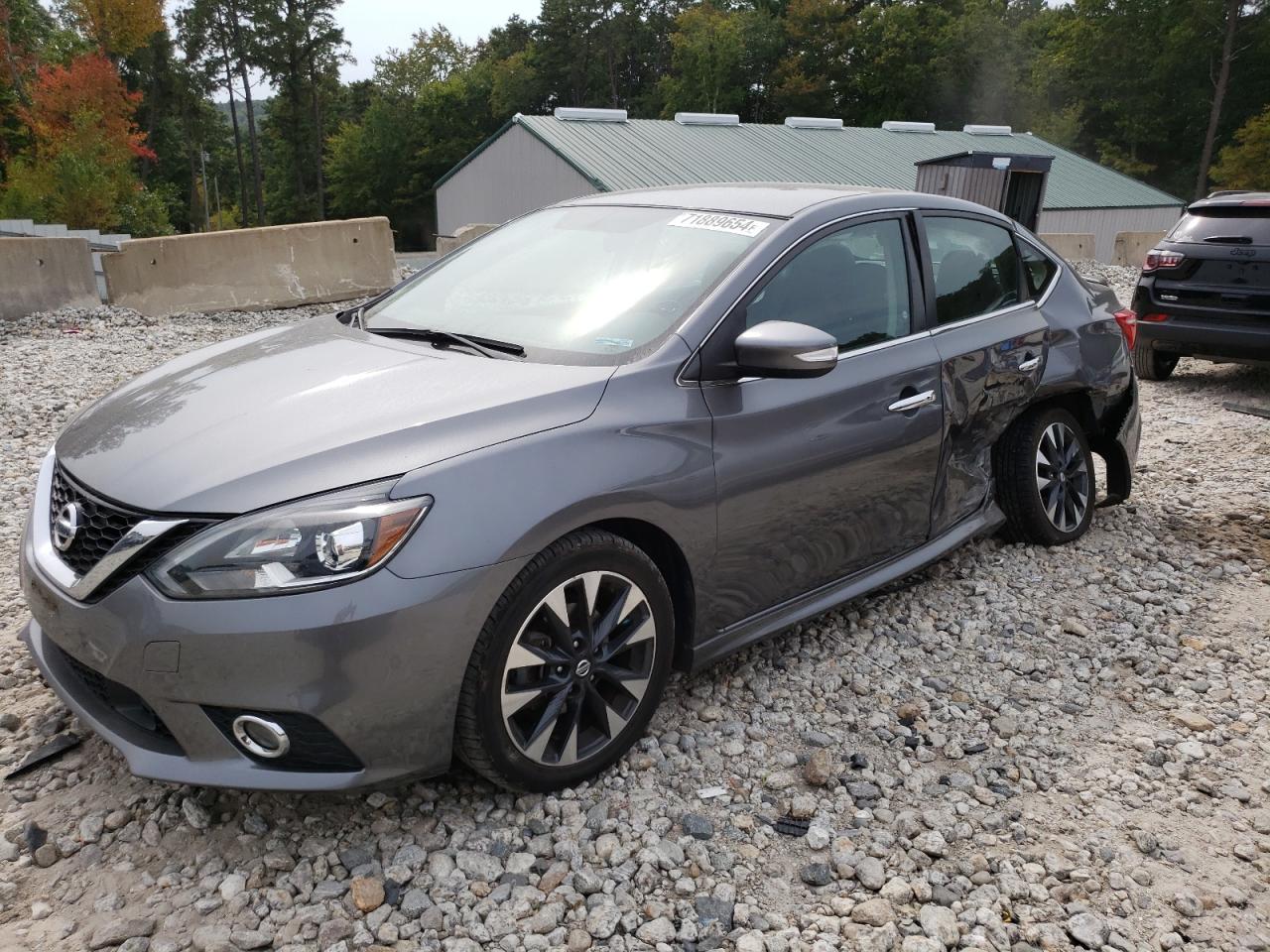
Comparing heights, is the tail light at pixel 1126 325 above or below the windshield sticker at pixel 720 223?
below

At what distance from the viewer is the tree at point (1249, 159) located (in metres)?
52.0

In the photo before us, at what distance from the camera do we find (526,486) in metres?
2.62

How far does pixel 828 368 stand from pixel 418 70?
89.0m

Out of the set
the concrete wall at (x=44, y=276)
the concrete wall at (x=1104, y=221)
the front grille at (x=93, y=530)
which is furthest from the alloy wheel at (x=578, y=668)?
the concrete wall at (x=1104, y=221)

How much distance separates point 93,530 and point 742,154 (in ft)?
120

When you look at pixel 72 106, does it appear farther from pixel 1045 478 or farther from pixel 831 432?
pixel 831 432

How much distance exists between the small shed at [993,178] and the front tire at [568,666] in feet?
58.9

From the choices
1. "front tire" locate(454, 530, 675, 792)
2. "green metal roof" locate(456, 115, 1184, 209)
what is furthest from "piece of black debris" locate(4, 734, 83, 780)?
"green metal roof" locate(456, 115, 1184, 209)

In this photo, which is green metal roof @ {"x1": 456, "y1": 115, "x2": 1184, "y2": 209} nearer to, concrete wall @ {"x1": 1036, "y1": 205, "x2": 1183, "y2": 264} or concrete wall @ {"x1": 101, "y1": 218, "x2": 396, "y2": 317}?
concrete wall @ {"x1": 1036, "y1": 205, "x2": 1183, "y2": 264}

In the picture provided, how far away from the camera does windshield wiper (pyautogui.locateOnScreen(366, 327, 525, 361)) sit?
10.5 ft

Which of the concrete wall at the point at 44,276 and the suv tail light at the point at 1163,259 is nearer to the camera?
the suv tail light at the point at 1163,259

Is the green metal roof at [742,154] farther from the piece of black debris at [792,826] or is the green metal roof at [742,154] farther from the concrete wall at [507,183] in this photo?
the piece of black debris at [792,826]

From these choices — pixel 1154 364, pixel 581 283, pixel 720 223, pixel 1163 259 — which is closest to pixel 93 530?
pixel 581 283

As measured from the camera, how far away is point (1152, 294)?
8773 millimetres
